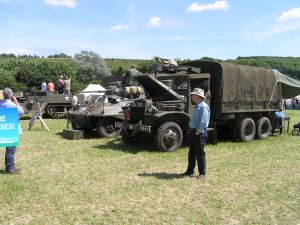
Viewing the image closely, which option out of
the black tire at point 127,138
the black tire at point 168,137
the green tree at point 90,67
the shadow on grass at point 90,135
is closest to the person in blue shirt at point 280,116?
the black tire at point 168,137

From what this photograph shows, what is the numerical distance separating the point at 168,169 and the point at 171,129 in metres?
2.14

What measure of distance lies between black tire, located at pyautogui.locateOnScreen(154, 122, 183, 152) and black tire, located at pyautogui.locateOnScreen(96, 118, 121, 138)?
9.97ft

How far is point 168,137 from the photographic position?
10.7m

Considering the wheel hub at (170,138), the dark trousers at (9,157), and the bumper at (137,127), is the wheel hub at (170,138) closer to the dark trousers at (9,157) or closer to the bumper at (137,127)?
the bumper at (137,127)

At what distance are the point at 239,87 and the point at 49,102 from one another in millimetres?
11714

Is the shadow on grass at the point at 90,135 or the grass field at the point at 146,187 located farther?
the shadow on grass at the point at 90,135

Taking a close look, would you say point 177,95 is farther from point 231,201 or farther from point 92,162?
point 231,201

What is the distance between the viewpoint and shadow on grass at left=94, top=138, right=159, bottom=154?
1098cm

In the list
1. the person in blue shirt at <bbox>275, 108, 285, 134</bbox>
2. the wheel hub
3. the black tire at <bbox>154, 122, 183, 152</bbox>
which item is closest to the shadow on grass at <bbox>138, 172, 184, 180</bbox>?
the black tire at <bbox>154, 122, 183, 152</bbox>

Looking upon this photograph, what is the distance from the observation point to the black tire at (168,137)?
415 inches

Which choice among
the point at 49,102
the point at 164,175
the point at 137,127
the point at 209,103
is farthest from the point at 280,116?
the point at 49,102

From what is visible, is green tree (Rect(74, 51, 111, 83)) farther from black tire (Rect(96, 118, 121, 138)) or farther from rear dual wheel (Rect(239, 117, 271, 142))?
rear dual wheel (Rect(239, 117, 271, 142))

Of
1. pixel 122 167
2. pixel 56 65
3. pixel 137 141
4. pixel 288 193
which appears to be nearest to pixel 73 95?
pixel 137 141

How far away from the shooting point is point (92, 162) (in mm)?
9453
